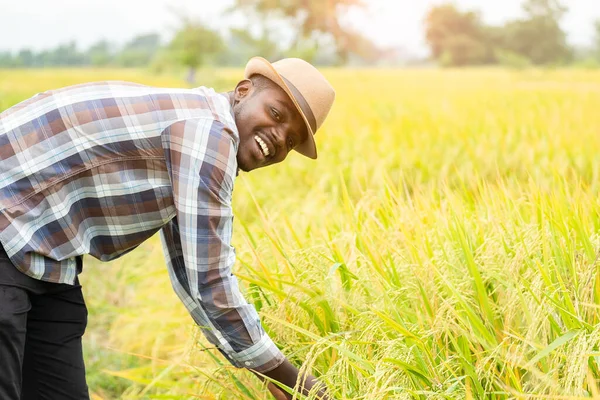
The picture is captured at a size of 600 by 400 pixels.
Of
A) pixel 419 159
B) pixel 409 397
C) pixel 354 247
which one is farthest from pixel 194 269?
pixel 419 159

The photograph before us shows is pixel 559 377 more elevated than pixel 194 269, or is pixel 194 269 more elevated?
pixel 194 269

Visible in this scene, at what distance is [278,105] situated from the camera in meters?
1.55

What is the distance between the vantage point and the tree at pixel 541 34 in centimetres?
3569

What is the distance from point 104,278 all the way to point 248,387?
7.94 feet

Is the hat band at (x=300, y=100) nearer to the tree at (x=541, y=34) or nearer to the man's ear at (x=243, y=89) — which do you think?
the man's ear at (x=243, y=89)

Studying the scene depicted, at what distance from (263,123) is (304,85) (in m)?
0.14

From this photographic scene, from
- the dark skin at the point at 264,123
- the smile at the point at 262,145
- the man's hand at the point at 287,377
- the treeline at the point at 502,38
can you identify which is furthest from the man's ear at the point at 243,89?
the treeline at the point at 502,38

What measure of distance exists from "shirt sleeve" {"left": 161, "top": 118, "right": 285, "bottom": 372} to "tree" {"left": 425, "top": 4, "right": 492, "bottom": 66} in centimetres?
3981

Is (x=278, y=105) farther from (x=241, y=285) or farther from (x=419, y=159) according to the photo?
(x=419, y=159)

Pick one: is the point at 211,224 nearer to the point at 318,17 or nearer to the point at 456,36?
the point at 318,17

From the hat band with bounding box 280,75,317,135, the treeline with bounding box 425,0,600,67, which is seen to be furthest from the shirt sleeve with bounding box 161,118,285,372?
the treeline with bounding box 425,0,600,67

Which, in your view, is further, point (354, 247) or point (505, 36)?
A: point (505, 36)

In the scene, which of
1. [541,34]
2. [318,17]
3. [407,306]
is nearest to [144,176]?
[407,306]

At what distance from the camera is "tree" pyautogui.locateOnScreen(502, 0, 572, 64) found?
35688 millimetres
